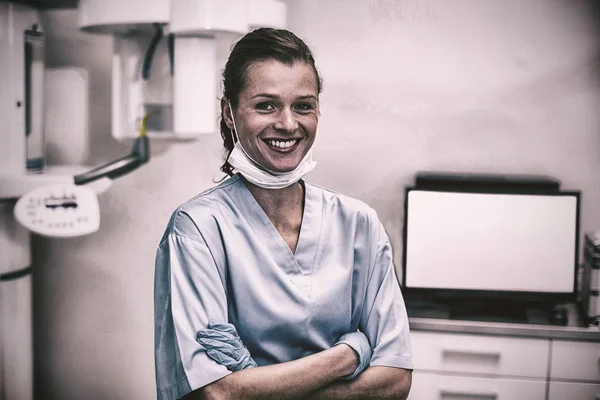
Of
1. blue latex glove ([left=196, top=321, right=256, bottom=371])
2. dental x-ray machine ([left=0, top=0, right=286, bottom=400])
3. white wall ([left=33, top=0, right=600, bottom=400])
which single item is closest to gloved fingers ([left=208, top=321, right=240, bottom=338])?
blue latex glove ([left=196, top=321, right=256, bottom=371])

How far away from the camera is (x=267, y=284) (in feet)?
3.92

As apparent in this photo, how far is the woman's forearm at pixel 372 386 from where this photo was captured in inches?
46.5

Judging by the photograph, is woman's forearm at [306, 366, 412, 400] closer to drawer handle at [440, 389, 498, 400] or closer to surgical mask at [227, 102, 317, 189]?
surgical mask at [227, 102, 317, 189]

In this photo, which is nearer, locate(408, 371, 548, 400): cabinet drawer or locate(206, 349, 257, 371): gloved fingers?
locate(206, 349, 257, 371): gloved fingers

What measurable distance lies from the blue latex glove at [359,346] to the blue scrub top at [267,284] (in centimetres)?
2

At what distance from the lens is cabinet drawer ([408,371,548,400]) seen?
197cm

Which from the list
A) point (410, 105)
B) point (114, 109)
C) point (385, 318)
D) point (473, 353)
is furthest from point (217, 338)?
point (410, 105)

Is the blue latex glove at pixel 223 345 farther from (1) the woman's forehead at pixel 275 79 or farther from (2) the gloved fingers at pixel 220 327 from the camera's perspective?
(1) the woman's forehead at pixel 275 79

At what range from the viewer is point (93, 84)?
7.91ft

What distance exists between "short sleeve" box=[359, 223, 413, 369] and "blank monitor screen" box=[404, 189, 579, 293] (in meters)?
0.84

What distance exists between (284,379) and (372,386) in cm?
19

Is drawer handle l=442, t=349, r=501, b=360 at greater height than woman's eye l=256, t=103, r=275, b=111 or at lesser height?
lesser

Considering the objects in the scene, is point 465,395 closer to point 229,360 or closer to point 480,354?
point 480,354

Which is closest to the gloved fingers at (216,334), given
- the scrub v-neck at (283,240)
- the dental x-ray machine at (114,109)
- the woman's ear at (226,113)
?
the scrub v-neck at (283,240)
